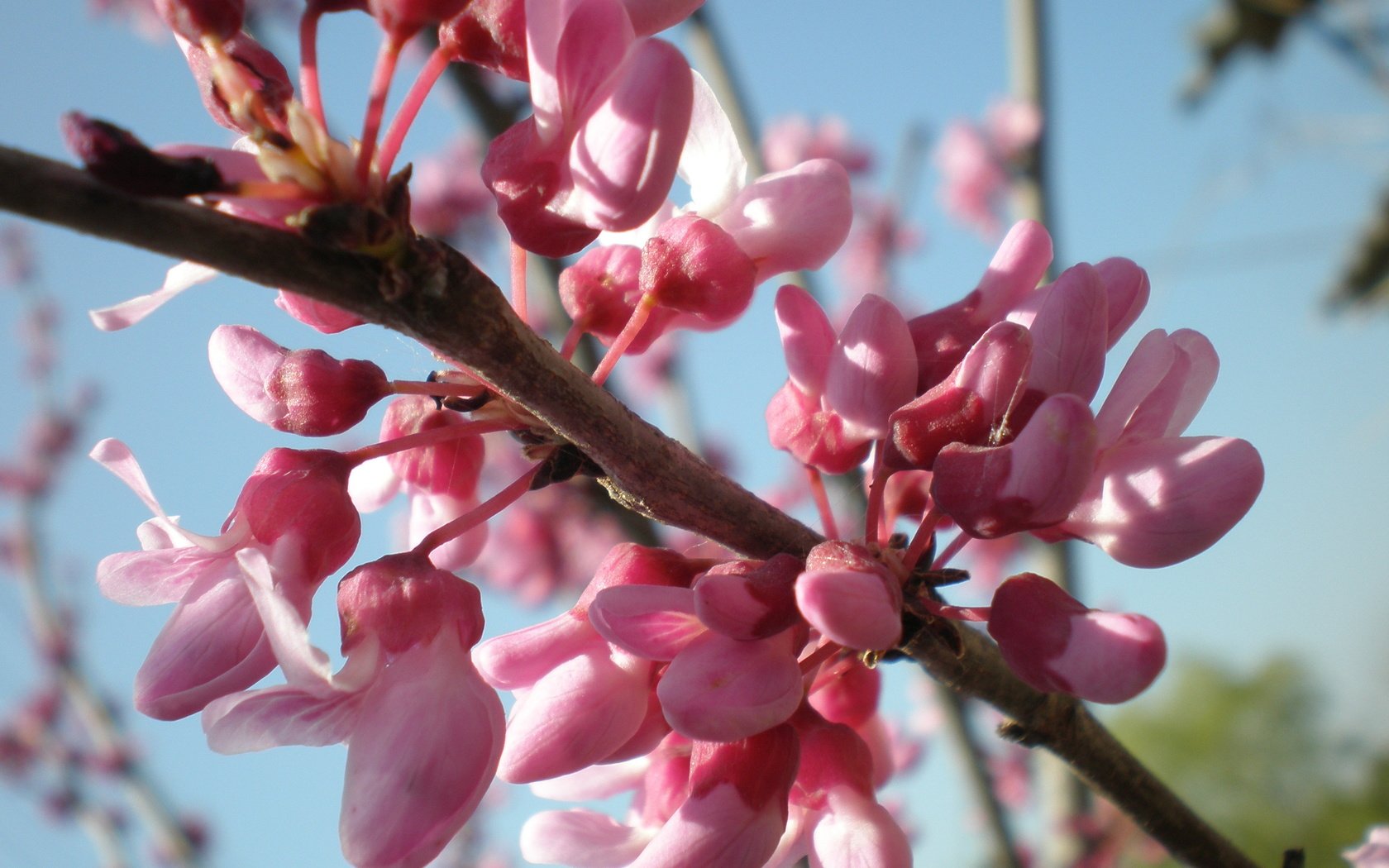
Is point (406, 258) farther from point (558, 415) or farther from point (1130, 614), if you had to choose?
point (1130, 614)

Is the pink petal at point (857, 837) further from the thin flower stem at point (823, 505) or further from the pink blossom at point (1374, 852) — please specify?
the pink blossom at point (1374, 852)

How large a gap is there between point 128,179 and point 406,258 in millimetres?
154

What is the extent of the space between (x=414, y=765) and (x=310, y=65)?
497mm

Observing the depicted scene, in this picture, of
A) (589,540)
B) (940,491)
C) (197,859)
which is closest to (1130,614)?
(940,491)

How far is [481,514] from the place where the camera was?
79cm

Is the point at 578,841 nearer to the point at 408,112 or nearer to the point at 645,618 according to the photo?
the point at 645,618

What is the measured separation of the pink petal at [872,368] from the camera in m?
0.82

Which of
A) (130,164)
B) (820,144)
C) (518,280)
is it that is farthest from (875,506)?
(820,144)

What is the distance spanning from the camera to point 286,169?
58cm

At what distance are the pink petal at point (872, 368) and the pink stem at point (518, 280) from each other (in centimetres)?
29

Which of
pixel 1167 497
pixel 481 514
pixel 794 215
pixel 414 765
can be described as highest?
pixel 794 215

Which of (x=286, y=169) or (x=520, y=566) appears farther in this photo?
(x=520, y=566)

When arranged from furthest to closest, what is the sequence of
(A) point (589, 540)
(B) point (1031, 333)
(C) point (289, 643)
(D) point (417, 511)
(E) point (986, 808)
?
(A) point (589, 540) < (E) point (986, 808) < (D) point (417, 511) < (B) point (1031, 333) < (C) point (289, 643)

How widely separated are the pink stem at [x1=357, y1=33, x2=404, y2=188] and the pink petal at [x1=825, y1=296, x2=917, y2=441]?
0.41 m
